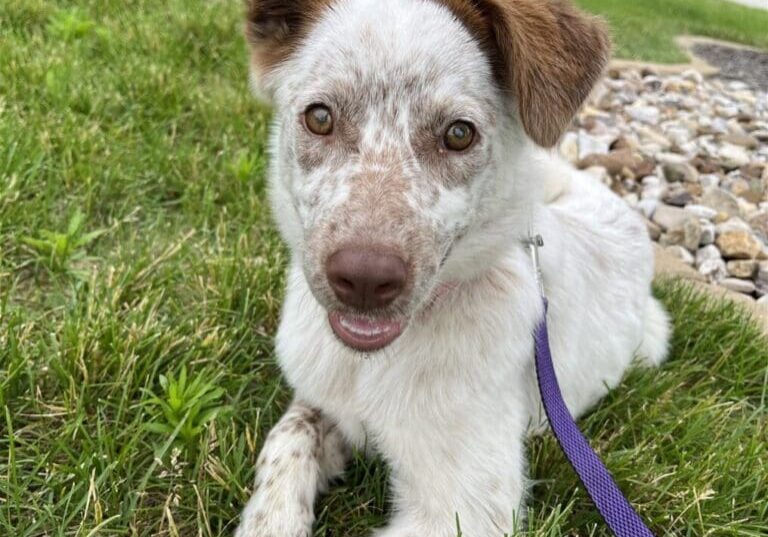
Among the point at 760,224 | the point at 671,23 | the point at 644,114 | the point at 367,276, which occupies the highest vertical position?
the point at 367,276

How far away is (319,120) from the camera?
2211 millimetres

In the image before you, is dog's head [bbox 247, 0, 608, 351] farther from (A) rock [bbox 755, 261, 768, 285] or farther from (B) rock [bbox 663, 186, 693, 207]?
(B) rock [bbox 663, 186, 693, 207]

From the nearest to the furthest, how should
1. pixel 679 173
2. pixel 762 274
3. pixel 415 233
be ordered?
pixel 415 233
pixel 762 274
pixel 679 173

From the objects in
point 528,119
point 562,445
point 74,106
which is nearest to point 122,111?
point 74,106

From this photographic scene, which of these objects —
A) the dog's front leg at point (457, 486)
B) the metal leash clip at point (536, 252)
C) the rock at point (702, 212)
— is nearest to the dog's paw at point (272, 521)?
the dog's front leg at point (457, 486)

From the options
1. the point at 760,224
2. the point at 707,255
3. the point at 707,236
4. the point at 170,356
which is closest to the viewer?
the point at 170,356

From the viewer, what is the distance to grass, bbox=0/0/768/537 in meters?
2.28

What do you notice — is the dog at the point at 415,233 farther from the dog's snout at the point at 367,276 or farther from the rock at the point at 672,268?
the rock at the point at 672,268

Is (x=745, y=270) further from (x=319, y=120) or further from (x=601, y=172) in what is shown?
(x=319, y=120)

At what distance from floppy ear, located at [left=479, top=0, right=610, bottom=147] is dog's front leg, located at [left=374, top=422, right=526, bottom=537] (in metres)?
0.95

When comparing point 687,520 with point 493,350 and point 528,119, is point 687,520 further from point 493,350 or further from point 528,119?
point 528,119

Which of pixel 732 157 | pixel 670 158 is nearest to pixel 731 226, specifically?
pixel 670 158

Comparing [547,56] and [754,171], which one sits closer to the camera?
[547,56]

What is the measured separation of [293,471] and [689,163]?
16.1 feet
